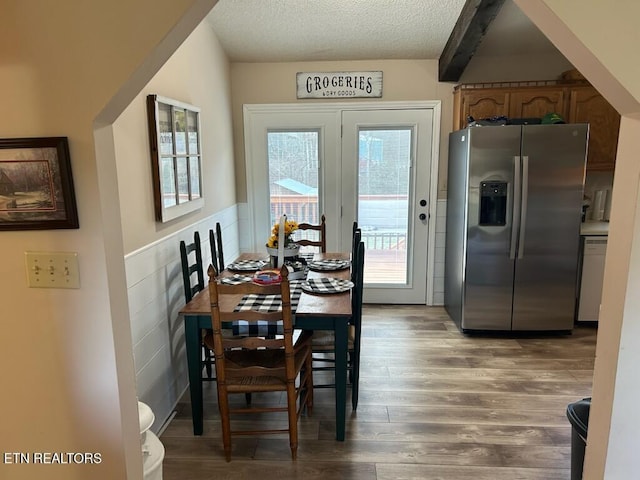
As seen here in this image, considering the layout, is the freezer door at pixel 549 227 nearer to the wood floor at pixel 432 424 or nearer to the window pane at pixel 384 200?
the wood floor at pixel 432 424

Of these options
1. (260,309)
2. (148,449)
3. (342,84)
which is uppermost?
(342,84)

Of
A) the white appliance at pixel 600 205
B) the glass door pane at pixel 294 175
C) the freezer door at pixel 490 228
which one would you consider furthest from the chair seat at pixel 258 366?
the white appliance at pixel 600 205

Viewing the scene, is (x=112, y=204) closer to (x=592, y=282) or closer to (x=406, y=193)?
(x=406, y=193)

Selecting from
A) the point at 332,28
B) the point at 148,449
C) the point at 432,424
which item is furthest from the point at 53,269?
the point at 332,28

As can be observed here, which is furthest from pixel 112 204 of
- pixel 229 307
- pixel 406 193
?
pixel 406 193

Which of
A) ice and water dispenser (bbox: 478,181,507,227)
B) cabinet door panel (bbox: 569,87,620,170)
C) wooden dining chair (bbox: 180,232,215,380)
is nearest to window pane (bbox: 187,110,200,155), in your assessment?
wooden dining chair (bbox: 180,232,215,380)

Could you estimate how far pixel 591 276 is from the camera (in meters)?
3.65

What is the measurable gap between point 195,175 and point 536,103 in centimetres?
286

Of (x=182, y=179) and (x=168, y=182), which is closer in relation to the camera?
(x=168, y=182)

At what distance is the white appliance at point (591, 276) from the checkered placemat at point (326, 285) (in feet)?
7.55

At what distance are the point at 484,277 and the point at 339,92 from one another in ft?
6.95

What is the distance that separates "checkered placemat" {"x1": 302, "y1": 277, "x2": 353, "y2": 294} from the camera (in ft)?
8.01

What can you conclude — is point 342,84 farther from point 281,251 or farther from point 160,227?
point 160,227

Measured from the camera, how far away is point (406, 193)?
4.20 meters
